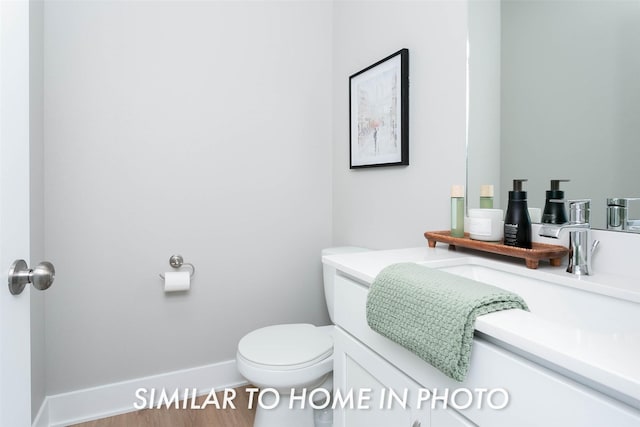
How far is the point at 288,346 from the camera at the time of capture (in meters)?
1.58

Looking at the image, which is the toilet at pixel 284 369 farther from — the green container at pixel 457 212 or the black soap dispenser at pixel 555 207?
the black soap dispenser at pixel 555 207

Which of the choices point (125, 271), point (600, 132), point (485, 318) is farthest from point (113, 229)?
point (600, 132)

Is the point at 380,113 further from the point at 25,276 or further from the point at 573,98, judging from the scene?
the point at 25,276

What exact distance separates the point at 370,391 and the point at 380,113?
4.09 ft

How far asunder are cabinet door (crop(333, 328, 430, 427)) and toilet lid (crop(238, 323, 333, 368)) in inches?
13.7

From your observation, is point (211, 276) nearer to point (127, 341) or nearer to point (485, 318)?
point (127, 341)

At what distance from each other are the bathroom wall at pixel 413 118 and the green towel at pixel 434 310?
0.72 metres

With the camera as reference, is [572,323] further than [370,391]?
No

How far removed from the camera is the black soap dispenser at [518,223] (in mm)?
1035

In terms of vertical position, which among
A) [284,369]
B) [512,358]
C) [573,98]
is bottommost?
[284,369]

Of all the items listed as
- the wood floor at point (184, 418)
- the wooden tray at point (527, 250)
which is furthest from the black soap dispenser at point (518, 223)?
the wood floor at point (184, 418)

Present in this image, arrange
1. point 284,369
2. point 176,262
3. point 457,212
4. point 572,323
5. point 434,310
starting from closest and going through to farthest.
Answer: point 434,310 < point 572,323 < point 457,212 < point 284,369 < point 176,262

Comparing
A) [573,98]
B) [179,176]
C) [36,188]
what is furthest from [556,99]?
[36,188]

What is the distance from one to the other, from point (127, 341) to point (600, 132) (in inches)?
81.8
